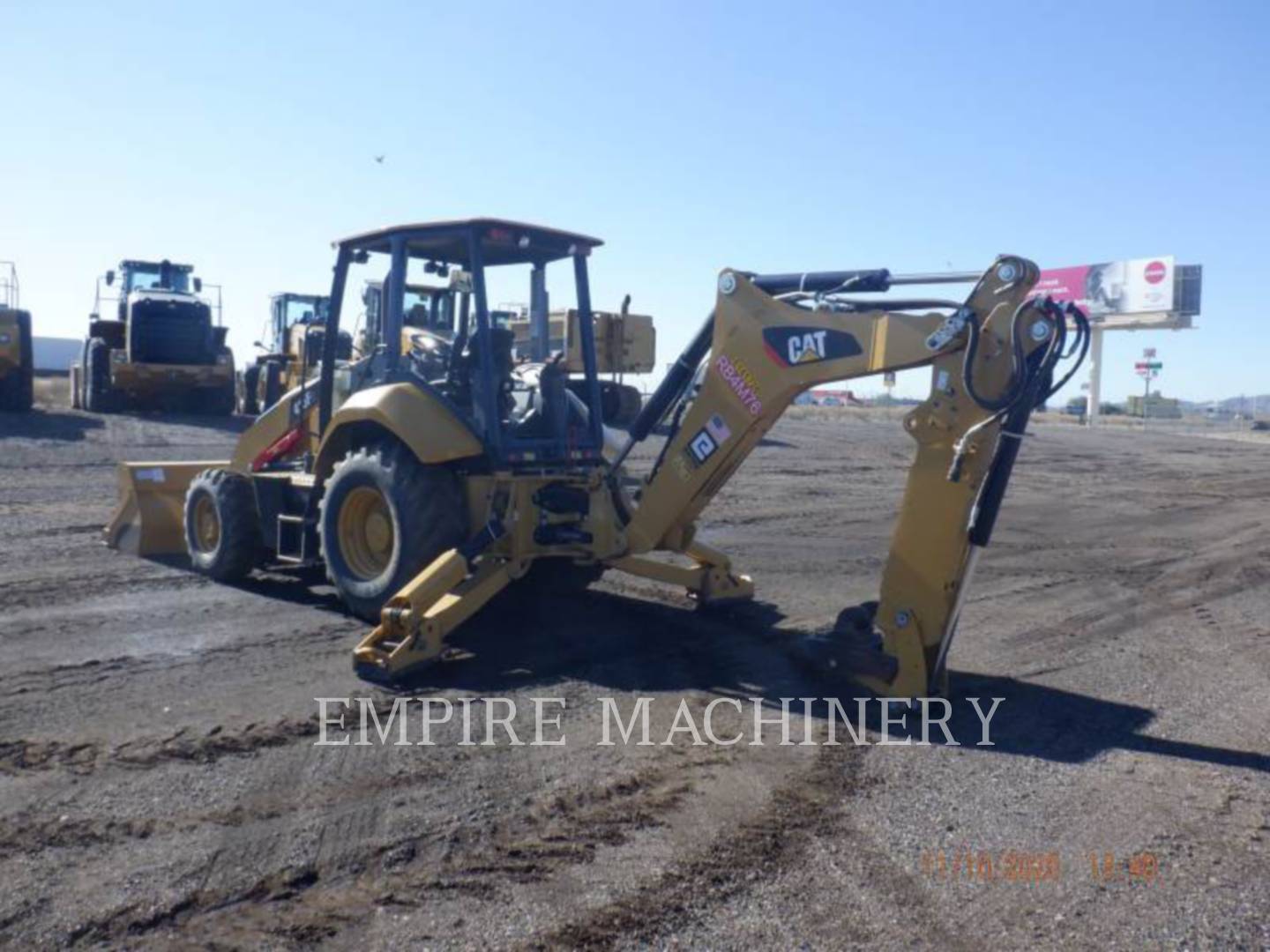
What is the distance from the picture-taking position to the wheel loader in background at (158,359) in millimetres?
24469

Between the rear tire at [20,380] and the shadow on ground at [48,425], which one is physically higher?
the rear tire at [20,380]

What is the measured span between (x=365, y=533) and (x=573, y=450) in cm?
156

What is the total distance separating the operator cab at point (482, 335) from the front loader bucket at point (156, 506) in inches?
120

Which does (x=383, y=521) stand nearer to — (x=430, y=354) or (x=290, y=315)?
(x=430, y=354)

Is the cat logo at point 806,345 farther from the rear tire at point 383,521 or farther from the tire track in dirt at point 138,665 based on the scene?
the tire track in dirt at point 138,665

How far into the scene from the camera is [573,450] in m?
8.38

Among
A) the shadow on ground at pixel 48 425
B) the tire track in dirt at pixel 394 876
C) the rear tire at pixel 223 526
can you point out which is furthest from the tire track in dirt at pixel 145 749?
the shadow on ground at pixel 48 425

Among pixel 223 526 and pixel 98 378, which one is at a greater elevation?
pixel 98 378

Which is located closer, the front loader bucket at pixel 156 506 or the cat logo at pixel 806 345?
the cat logo at pixel 806 345

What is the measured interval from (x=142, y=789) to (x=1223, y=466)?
29627 millimetres

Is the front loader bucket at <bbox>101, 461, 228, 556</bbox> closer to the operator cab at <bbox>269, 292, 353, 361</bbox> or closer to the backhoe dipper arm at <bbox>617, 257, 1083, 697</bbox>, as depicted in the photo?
the backhoe dipper arm at <bbox>617, 257, 1083, 697</bbox>

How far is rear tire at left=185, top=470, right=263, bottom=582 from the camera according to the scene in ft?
32.1
